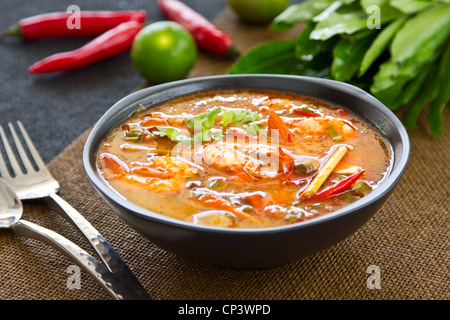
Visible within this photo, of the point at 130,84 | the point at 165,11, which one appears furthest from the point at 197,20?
the point at 130,84

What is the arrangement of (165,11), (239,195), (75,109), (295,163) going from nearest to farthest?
(239,195) → (295,163) → (75,109) → (165,11)

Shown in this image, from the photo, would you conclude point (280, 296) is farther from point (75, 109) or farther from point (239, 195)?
point (75, 109)

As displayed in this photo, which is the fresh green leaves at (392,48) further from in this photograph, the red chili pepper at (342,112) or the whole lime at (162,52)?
the whole lime at (162,52)

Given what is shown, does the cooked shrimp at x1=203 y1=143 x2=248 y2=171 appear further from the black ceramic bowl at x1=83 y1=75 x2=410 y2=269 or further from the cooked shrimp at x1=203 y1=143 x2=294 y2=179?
the black ceramic bowl at x1=83 y1=75 x2=410 y2=269

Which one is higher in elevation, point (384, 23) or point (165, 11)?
point (384, 23)

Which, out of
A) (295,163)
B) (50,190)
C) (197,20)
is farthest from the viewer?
(197,20)

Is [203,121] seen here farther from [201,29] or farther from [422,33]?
[201,29]

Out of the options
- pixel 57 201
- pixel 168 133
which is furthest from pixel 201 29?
pixel 57 201
